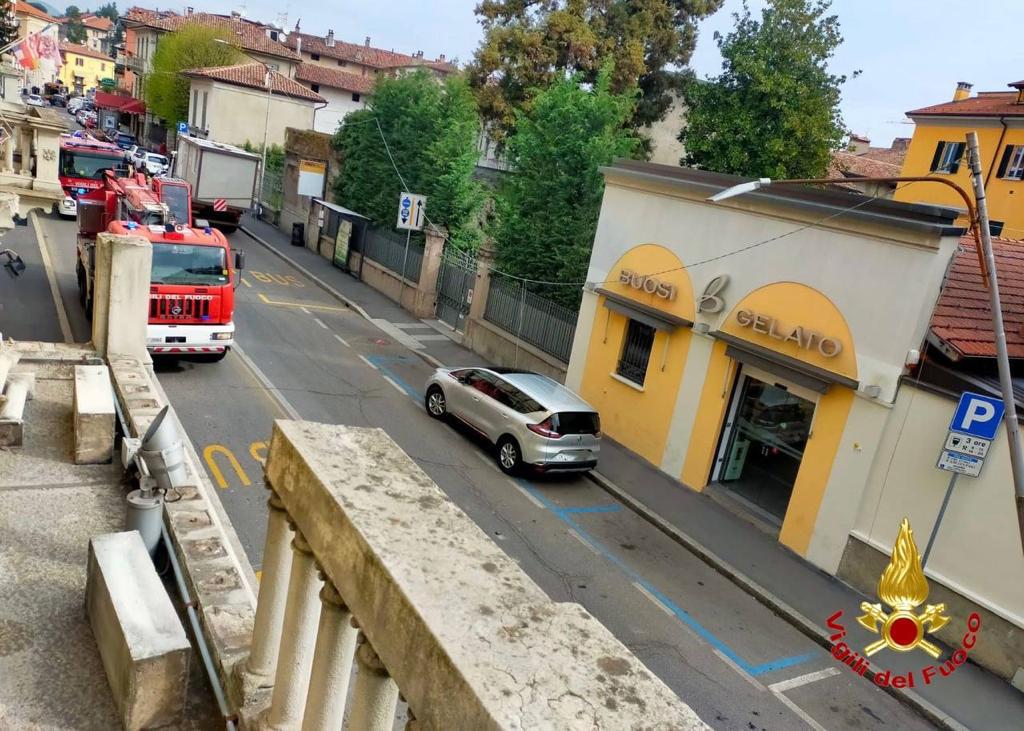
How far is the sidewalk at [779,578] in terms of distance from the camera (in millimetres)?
9742

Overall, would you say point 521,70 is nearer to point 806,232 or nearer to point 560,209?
point 560,209

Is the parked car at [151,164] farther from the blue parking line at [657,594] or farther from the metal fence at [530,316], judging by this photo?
the blue parking line at [657,594]

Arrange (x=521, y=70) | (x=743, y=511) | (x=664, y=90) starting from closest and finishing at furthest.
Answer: (x=743, y=511)
(x=521, y=70)
(x=664, y=90)

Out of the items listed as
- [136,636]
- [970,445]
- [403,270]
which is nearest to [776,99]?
[403,270]

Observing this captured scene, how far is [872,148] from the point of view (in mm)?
66938

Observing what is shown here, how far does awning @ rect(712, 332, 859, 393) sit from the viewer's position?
494 inches

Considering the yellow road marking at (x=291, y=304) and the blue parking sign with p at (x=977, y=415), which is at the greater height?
the blue parking sign with p at (x=977, y=415)

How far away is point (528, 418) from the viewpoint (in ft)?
45.8

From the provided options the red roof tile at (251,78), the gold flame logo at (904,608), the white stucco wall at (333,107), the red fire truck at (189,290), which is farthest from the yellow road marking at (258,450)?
the white stucco wall at (333,107)

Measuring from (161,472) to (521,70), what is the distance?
32.5 metres

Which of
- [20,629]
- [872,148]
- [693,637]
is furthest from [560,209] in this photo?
[872,148]

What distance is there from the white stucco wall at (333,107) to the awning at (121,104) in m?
16.3

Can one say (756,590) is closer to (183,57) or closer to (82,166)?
(82,166)

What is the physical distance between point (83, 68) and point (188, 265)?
148m
